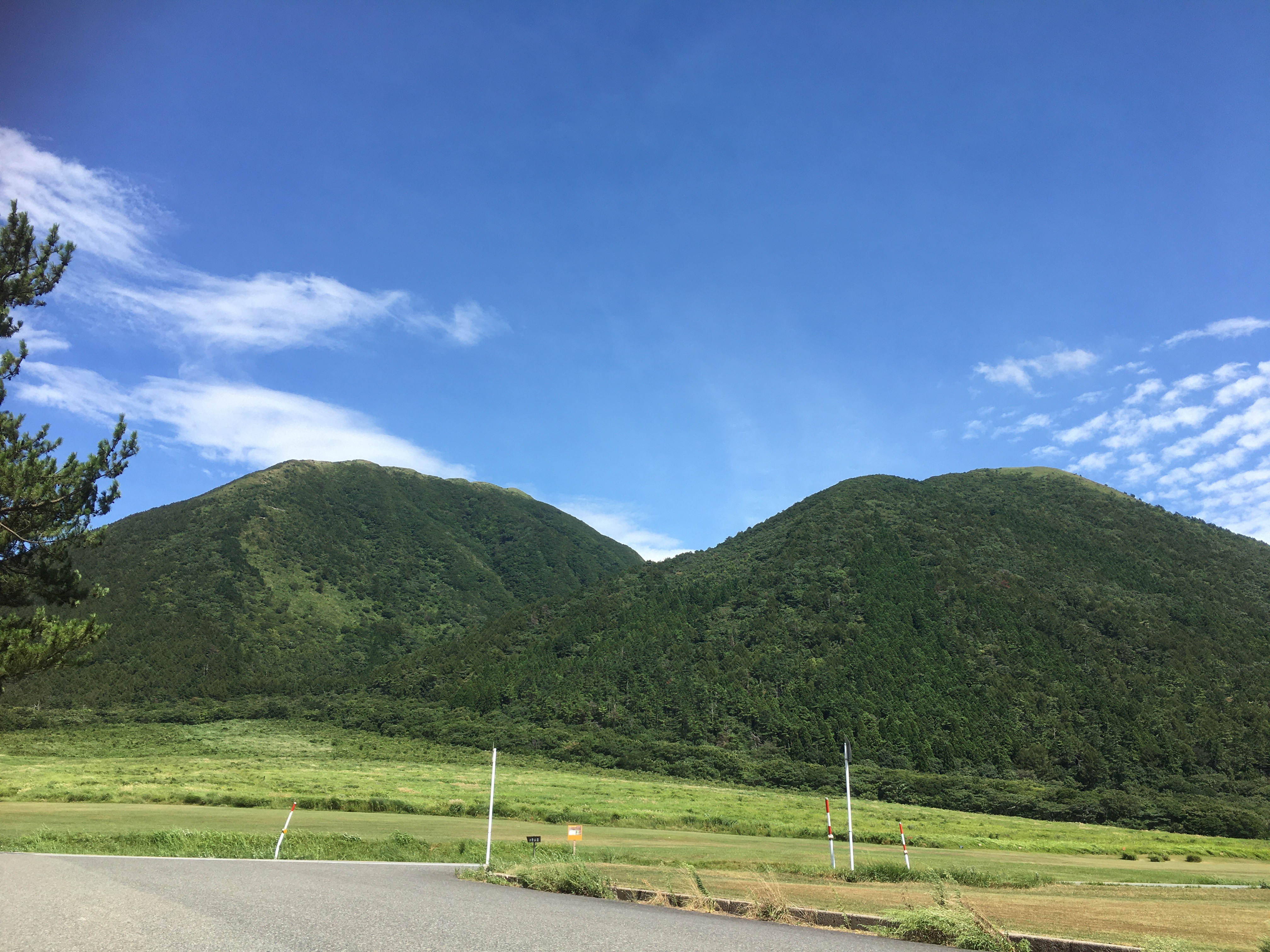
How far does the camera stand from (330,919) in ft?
32.0

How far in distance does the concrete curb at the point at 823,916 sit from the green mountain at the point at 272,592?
350 feet

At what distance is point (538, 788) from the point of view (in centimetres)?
6269

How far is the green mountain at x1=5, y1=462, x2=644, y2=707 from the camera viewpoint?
394 feet

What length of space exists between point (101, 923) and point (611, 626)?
13065 cm

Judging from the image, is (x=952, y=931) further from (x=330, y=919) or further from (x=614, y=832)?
(x=614, y=832)

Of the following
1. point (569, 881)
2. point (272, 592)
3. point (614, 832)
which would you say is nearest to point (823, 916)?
point (569, 881)

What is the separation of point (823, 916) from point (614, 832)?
2801cm

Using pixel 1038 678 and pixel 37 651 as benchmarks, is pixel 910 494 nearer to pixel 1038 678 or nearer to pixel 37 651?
pixel 1038 678

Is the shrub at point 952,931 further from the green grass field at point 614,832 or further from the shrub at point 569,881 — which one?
the shrub at point 569,881

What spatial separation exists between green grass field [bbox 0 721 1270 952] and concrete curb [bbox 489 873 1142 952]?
0.64 m

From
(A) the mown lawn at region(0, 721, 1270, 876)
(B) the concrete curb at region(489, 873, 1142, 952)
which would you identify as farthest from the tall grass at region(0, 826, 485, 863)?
(A) the mown lawn at region(0, 721, 1270, 876)

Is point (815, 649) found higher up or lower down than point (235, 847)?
higher up

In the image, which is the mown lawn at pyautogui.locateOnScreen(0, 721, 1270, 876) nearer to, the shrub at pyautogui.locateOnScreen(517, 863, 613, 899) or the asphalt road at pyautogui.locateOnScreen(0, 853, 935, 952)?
the shrub at pyautogui.locateOnScreen(517, 863, 613, 899)

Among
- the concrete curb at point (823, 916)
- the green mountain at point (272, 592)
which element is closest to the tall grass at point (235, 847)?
the concrete curb at point (823, 916)
